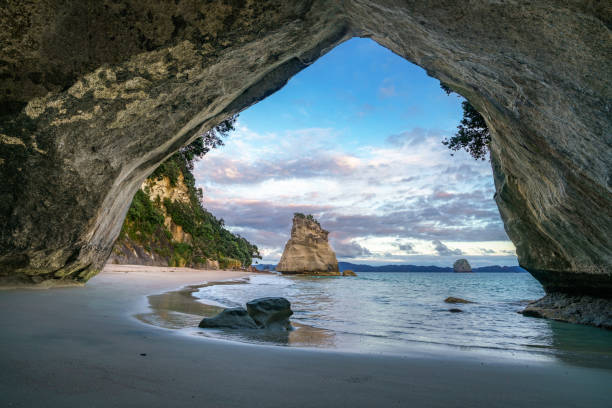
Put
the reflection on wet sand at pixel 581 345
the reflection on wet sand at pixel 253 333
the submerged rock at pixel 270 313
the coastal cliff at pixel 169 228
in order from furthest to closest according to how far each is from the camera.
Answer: the coastal cliff at pixel 169 228 → the submerged rock at pixel 270 313 → the reflection on wet sand at pixel 253 333 → the reflection on wet sand at pixel 581 345

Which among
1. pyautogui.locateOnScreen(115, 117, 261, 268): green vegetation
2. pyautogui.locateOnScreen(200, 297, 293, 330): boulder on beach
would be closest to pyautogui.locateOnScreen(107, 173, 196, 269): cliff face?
pyautogui.locateOnScreen(115, 117, 261, 268): green vegetation

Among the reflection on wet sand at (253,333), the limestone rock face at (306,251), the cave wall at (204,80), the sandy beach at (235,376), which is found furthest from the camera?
the limestone rock face at (306,251)

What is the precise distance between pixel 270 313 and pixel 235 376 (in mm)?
3307

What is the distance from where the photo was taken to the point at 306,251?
7025 cm

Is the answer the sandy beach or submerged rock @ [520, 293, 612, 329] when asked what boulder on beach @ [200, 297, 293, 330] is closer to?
the sandy beach

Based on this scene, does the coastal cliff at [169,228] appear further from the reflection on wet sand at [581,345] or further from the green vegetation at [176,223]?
the reflection on wet sand at [581,345]

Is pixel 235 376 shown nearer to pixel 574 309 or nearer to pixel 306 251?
pixel 574 309

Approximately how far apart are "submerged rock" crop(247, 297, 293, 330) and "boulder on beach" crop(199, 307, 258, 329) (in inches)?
6.1

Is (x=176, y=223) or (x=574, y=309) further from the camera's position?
(x=176, y=223)

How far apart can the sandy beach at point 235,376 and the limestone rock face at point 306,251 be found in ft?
220

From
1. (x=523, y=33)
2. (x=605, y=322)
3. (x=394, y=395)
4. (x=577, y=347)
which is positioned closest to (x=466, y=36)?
(x=523, y=33)

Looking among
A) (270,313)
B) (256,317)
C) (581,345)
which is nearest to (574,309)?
(581,345)

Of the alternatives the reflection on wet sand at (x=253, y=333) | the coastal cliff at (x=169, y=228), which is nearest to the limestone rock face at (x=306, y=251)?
the coastal cliff at (x=169, y=228)

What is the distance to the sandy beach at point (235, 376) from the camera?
1822 mm
